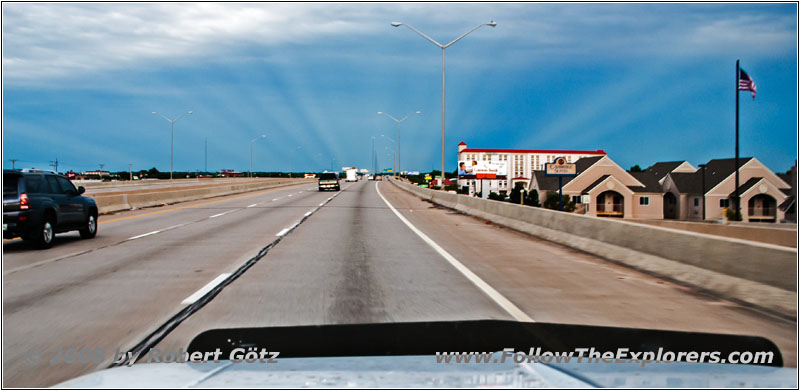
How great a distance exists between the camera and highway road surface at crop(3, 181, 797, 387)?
6.11 m

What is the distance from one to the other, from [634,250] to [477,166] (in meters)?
52.0

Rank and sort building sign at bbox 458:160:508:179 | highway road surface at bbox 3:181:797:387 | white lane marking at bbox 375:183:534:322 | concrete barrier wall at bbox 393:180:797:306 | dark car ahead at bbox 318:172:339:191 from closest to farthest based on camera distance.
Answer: highway road surface at bbox 3:181:797:387, white lane marking at bbox 375:183:534:322, concrete barrier wall at bbox 393:180:797:306, building sign at bbox 458:160:508:179, dark car ahead at bbox 318:172:339:191

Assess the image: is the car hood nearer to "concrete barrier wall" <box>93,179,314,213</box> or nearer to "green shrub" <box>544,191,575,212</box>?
"concrete barrier wall" <box>93,179,314,213</box>

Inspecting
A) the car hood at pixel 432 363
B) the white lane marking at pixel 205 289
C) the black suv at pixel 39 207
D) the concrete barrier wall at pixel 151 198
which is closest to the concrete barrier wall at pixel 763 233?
the car hood at pixel 432 363

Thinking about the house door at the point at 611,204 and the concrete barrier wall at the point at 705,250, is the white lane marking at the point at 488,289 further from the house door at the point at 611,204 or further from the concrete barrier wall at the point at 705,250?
the house door at the point at 611,204

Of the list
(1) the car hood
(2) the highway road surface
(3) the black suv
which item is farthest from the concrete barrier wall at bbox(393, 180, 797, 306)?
(3) the black suv

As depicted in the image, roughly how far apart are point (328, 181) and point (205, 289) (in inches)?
2271

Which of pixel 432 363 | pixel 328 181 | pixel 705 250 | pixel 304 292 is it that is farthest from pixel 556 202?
pixel 432 363

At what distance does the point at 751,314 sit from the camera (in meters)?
6.96

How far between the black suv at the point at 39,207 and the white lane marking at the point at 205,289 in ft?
19.6

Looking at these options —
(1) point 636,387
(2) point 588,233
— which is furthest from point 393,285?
(2) point 588,233

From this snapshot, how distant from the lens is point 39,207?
13391 millimetres

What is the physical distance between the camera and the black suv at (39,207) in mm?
12805

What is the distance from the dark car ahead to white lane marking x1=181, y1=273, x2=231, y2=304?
185ft
